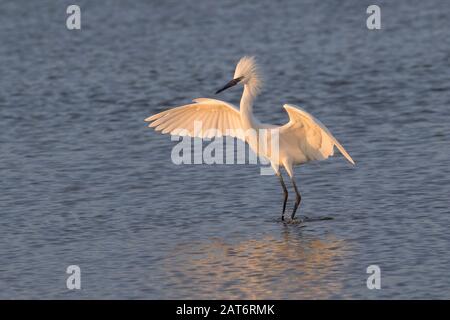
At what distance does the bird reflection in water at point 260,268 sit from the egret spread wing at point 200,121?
2.17 m

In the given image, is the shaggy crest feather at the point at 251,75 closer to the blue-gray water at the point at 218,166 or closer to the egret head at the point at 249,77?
the egret head at the point at 249,77

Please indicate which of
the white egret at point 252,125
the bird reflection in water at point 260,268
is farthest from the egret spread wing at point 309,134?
the bird reflection in water at point 260,268

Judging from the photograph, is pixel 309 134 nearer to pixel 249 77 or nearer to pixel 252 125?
pixel 252 125

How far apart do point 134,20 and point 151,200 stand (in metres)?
16.3

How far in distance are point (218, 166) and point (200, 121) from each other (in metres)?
1.95

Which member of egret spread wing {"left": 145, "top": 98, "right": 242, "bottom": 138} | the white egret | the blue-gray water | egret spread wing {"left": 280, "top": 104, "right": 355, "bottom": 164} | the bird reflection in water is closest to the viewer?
the bird reflection in water

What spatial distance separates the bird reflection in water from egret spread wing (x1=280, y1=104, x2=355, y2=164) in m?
1.30

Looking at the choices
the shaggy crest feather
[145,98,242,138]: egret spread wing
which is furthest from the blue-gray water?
the shaggy crest feather

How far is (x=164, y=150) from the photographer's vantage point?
1859cm

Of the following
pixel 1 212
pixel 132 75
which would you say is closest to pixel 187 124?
pixel 1 212

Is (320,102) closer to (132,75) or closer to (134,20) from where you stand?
(132,75)

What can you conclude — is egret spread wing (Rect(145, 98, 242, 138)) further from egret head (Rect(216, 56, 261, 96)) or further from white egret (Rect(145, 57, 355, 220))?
egret head (Rect(216, 56, 261, 96))

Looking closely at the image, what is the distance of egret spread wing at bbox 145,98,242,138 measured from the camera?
1550 centimetres

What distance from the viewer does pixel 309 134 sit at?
47.9 ft
